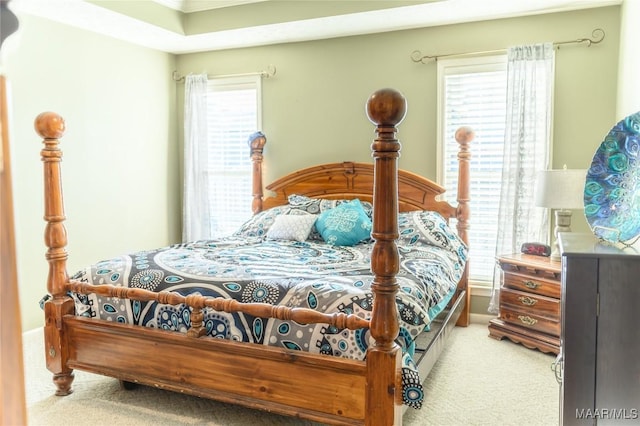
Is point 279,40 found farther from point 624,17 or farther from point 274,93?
point 624,17

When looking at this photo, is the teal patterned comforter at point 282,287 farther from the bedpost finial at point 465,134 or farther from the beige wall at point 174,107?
the beige wall at point 174,107

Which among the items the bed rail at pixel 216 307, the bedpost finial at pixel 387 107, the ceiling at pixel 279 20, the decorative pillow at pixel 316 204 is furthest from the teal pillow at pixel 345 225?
the bedpost finial at pixel 387 107

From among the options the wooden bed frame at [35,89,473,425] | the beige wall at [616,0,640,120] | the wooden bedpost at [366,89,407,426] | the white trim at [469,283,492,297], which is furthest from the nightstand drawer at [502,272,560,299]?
the wooden bedpost at [366,89,407,426]

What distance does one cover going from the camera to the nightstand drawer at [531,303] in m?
3.20

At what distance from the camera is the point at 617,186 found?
167 cm

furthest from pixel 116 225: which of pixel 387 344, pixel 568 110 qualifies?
pixel 568 110

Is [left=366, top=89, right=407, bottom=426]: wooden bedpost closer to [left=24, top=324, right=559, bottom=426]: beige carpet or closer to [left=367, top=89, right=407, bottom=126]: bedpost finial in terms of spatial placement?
[left=367, top=89, right=407, bottom=126]: bedpost finial

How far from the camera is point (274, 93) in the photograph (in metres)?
4.62

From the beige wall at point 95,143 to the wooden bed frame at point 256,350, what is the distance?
2.62ft

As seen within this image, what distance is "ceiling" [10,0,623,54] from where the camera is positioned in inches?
138

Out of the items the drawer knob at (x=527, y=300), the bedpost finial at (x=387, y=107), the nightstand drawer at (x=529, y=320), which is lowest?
the nightstand drawer at (x=529, y=320)

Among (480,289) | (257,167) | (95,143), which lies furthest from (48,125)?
(480,289)

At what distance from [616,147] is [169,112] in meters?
4.28

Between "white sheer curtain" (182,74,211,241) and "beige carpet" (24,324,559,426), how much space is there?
199 centimetres
